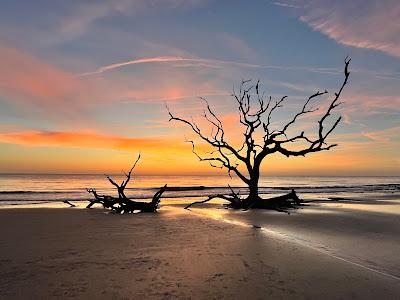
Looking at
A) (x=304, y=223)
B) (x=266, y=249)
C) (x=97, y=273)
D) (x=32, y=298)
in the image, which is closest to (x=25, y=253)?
(x=97, y=273)

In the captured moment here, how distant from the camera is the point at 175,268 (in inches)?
191

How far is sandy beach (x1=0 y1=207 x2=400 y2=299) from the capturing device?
3.89m

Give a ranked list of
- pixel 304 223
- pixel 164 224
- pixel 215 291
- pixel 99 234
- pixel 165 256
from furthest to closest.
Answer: pixel 304 223 → pixel 164 224 → pixel 99 234 → pixel 165 256 → pixel 215 291

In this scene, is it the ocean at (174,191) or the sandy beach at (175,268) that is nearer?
the sandy beach at (175,268)

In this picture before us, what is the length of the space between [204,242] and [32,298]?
12.0 feet

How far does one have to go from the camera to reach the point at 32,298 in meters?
3.66

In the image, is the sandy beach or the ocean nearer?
the sandy beach

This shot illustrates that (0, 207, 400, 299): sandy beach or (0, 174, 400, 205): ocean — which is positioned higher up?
(0, 174, 400, 205): ocean

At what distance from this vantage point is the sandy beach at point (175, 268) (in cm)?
389

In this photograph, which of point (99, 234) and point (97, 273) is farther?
point (99, 234)

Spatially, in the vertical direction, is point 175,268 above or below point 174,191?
below

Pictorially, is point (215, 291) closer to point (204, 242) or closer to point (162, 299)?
point (162, 299)

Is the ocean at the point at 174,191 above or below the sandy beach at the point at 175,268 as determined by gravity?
above

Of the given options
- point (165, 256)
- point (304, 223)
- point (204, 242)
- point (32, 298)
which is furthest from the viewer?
point (304, 223)
